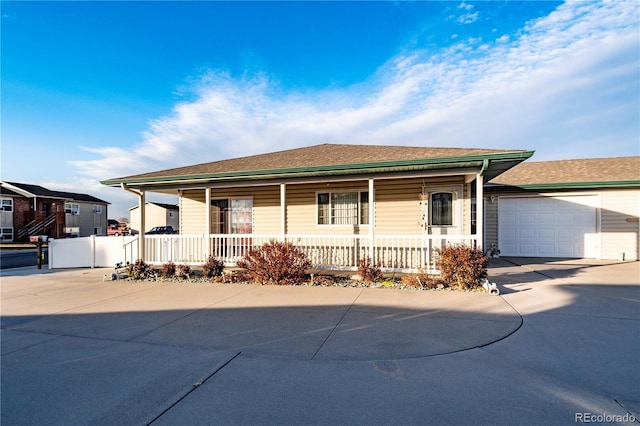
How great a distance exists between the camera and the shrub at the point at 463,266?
6.66 meters

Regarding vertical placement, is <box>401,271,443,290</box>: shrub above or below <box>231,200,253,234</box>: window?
below

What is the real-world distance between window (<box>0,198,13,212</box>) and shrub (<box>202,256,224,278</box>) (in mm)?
31139

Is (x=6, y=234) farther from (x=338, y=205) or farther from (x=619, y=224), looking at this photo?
(x=619, y=224)

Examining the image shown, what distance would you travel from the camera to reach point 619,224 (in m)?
11.0

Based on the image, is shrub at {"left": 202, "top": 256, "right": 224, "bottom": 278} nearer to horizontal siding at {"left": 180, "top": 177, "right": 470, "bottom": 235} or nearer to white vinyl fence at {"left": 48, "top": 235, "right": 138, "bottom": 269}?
horizontal siding at {"left": 180, "top": 177, "right": 470, "bottom": 235}

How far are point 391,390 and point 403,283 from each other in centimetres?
455

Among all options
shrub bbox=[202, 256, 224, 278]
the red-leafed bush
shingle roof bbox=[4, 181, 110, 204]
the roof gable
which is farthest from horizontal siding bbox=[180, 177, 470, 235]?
shingle roof bbox=[4, 181, 110, 204]

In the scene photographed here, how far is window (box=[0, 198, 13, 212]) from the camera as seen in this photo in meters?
27.6

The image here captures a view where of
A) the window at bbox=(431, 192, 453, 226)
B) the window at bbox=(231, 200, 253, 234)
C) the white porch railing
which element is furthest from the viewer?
the window at bbox=(231, 200, 253, 234)

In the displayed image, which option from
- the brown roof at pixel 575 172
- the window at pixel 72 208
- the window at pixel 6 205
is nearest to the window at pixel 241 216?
the brown roof at pixel 575 172

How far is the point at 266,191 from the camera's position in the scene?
1076cm

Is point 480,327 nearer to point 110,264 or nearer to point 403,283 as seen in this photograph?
point 403,283

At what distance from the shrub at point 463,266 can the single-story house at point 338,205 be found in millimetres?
684

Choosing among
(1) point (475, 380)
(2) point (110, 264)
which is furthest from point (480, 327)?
(2) point (110, 264)
